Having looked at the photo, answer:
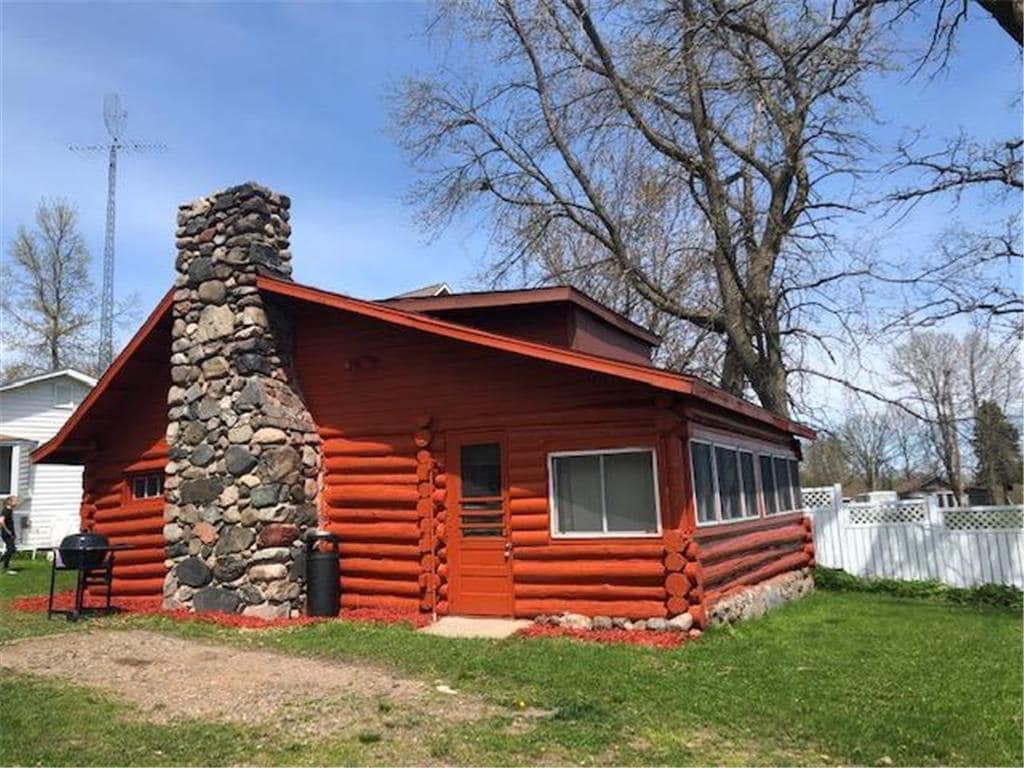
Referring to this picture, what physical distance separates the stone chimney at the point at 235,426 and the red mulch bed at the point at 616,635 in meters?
3.70

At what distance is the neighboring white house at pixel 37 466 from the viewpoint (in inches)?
949

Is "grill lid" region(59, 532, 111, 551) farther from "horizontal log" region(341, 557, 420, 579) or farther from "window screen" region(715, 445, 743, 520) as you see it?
"window screen" region(715, 445, 743, 520)

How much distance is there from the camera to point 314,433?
12273 millimetres

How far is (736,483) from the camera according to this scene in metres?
12.4

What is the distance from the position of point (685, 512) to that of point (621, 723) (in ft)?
12.9

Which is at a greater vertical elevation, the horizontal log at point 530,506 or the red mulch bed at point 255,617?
the horizontal log at point 530,506

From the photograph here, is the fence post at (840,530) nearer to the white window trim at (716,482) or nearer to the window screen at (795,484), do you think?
the window screen at (795,484)

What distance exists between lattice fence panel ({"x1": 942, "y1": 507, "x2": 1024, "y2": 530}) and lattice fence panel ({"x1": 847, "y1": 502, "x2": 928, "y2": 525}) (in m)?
0.45

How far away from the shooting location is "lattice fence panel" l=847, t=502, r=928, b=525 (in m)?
16.2

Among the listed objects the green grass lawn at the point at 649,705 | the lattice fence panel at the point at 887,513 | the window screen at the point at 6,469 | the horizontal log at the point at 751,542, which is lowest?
the green grass lawn at the point at 649,705

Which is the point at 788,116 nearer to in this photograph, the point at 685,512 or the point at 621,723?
the point at 685,512

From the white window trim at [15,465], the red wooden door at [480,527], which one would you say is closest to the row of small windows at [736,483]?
the red wooden door at [480,527]

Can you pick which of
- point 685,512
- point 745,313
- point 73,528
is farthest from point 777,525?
point 73,528

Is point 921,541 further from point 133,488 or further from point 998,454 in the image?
point 998,454
